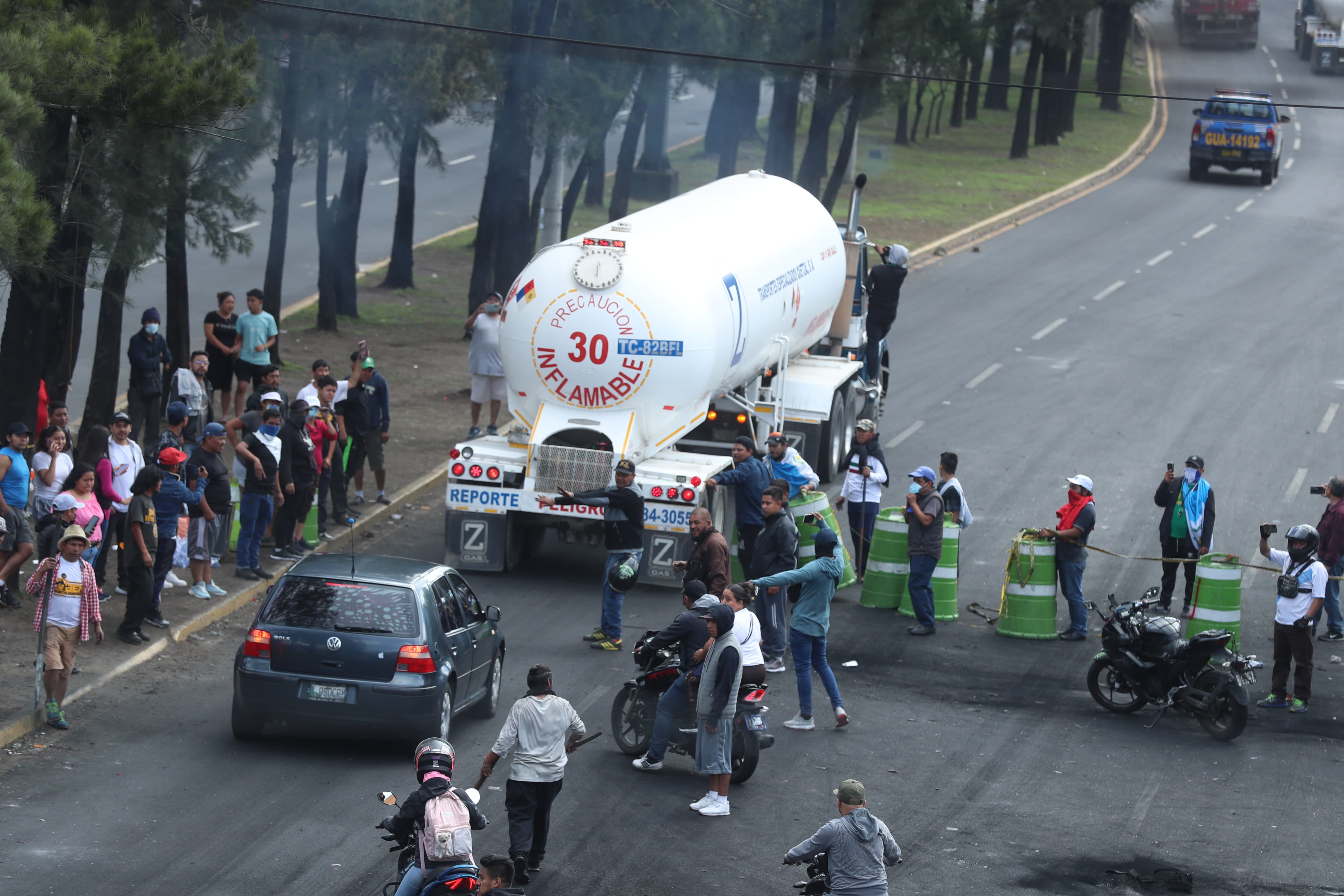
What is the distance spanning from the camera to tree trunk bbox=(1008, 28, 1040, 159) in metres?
47.7

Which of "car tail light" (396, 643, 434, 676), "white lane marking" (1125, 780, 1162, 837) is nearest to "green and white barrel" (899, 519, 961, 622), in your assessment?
"white lane marking" (1125, 780, 1162, 837)

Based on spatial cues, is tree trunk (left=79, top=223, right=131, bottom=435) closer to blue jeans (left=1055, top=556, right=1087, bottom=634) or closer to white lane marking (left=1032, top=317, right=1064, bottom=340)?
blue jeans (left=1055, top=556, right=1087, bottom=634)

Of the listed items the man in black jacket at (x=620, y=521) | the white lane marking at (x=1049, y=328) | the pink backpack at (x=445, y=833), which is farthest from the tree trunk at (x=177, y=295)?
the white lane marking at (x=1049, y=328)

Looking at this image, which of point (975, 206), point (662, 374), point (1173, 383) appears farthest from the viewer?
point (975, 206)

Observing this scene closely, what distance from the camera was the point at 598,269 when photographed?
1675 centimetres

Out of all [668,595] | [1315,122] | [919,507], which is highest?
[1315,122]

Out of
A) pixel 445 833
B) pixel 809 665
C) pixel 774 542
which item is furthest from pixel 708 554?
pixel 445 833

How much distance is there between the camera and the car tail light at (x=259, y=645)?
38.0 ft

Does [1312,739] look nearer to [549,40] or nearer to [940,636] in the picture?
[940,636]

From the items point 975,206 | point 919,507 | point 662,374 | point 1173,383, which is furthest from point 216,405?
point 975,206

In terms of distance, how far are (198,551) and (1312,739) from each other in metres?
9.95

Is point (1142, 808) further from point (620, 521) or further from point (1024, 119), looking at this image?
point (1024, 119)

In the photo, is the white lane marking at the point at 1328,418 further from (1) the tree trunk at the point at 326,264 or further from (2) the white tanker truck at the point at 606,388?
(1) the tree trunk at the point at 326,264

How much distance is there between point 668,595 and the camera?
669 inches
